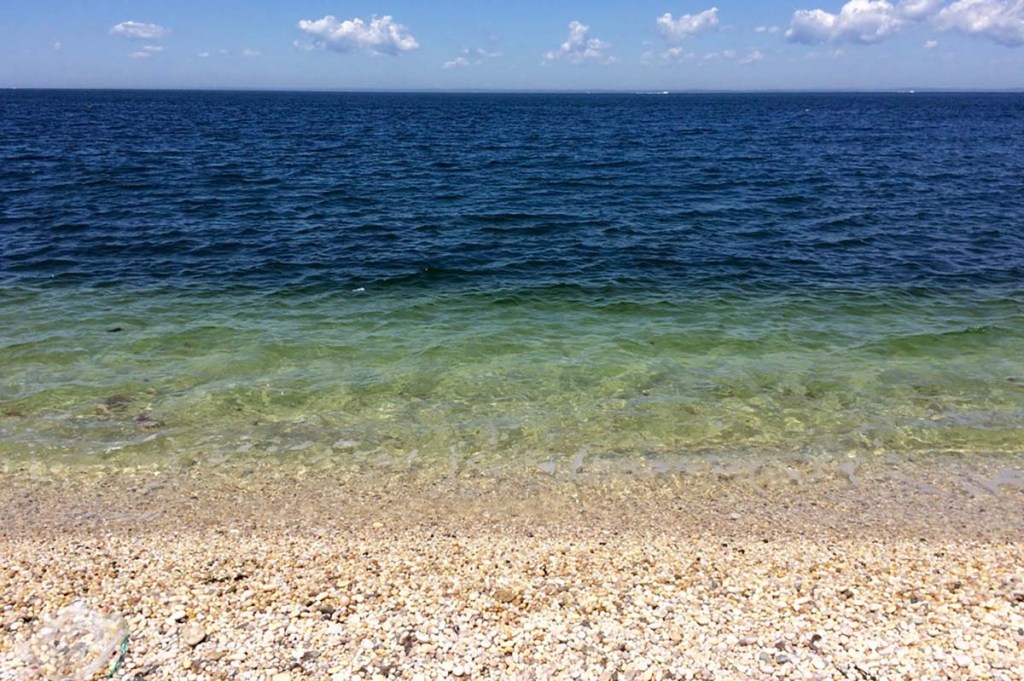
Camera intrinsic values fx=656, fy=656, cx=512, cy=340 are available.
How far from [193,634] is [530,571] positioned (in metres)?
2.87

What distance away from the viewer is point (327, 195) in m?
27.4

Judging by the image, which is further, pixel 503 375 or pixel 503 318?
pixel 503 318

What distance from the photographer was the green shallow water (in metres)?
9.11

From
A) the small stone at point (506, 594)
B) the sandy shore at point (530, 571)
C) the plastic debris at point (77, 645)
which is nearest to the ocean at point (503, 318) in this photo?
the sandy shore at point (530, 571)

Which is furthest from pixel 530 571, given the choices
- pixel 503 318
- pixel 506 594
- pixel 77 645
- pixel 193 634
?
pixel 503 318

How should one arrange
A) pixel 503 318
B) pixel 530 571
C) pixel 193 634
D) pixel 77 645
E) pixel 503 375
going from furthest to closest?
pixel 503 318 < pixel 503 375 < pixel 530 571 < pixel 193 634 < pixel 77 645

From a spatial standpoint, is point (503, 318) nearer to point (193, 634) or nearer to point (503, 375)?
point (503, 375)

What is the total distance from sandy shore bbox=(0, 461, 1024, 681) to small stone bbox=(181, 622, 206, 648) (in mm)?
23

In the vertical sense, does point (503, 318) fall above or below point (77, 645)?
above

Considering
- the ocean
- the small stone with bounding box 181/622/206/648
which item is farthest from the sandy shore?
the ocean

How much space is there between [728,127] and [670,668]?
69.1 m

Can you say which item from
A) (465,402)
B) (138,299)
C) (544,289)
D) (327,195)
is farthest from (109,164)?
(465,402)

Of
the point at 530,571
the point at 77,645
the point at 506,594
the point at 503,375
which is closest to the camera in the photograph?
the point at 77,645

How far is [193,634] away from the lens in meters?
5.24
